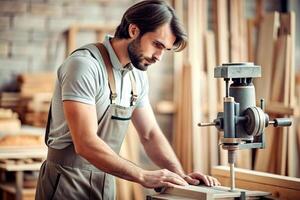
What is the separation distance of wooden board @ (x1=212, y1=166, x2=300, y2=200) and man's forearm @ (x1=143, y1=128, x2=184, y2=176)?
0.73 ft

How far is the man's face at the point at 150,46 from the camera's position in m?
3.42

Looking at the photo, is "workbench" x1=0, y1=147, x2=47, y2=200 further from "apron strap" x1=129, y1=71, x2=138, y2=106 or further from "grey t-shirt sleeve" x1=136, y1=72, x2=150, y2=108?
"apron strap" x1=129, y1=71, x2=138, y2=106

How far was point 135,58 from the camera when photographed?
11.3 feet

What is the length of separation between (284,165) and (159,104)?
1.31 m

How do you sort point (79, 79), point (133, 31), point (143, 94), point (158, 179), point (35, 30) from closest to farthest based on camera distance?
1. point (158, 179)
2. point (79, 79)
3. point (133, 31)
4. point (143, 94)
5. point (35, 30)

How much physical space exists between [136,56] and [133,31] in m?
0.13

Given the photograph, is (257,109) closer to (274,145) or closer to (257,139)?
(257,139)

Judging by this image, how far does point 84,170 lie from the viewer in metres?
3.43

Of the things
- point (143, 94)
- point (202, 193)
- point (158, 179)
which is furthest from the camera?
point (143, 94)

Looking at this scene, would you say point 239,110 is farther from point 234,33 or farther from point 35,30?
point 35,30

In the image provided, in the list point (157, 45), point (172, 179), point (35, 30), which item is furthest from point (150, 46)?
point (35, 30)

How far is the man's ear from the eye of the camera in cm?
345

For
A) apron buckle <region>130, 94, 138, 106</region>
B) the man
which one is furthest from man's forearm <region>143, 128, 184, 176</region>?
apron buckle <region>130, 94, 138, 106</region>

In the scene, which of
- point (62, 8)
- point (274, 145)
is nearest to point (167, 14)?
point (274, 145)
